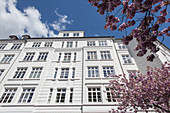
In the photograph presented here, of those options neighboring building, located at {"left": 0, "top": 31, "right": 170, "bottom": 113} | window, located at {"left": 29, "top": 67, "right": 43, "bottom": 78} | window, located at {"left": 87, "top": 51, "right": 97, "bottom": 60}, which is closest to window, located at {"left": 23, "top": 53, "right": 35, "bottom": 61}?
neighboring building, located at {"left": 0, "top": 31, "right": 170, "bottom": 113}

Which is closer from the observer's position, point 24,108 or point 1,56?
point 24,108

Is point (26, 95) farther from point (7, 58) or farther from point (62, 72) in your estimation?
point (7, 58)

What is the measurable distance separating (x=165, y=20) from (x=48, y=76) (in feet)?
44.6

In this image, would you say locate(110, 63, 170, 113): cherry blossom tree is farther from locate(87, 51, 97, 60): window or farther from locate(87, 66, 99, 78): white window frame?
locate(87, 51, 97, 60): window

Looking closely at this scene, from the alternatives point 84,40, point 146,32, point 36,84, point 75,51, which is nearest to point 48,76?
point 36,84

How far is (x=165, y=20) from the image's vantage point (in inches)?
134

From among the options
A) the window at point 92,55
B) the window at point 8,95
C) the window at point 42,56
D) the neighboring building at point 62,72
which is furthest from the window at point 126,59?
the window at point 8,95

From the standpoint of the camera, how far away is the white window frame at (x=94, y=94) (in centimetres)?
1103

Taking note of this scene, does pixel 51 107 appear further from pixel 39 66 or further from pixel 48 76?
pixel 39 66

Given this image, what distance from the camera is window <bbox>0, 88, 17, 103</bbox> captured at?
1111cm

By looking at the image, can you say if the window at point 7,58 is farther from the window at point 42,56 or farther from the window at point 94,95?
the window at point 94,95

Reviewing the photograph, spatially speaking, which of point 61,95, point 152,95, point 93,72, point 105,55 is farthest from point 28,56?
point 152,95

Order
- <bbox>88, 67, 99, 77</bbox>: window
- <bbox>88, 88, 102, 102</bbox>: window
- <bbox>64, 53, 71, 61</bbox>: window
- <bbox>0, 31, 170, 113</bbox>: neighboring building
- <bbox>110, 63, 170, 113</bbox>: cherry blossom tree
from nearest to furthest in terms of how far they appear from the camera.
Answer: <bbox>110, 63, 170, 113</bbox>: cherry blossom tree
<bbox>0, 31, 170, 113</bbox>: neighboring building
<bbox>88, 88, 102, 102</bbox>: window
<bbox>88, 67, 99, 77</bbox>: window
<bbox>64, 53, 71, 61</bbox>: window

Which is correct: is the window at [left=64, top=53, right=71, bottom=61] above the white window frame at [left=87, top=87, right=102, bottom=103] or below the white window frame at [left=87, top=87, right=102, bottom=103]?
above
